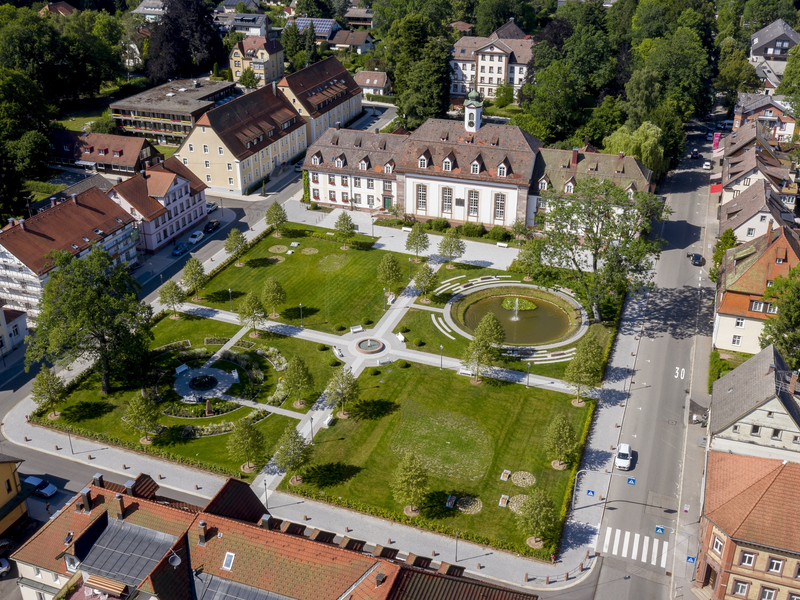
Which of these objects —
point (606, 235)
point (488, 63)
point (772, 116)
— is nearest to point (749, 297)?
point (606, 235)

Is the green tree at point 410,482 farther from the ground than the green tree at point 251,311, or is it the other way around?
the green tree at point 251,311

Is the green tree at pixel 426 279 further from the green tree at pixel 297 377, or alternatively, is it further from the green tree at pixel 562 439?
the green tree at pixel 562 439

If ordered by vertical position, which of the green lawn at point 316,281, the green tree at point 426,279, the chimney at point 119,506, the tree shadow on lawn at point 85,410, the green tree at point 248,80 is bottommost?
the tree shadow on lawn at point 85,410

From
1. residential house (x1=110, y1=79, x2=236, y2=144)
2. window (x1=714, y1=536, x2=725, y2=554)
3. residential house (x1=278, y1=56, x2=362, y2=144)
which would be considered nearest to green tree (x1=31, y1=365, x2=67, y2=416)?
window (x1=714, y1=536, x2=725, y2=554)

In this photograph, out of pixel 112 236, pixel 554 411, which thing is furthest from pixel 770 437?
pixel 112 236

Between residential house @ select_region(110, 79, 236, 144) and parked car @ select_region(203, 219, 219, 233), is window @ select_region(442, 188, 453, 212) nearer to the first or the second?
parked car @ select_region(203, 219, 219, 233)

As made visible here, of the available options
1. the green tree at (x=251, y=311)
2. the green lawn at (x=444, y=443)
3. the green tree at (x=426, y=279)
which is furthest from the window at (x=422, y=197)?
the green lawn at (x=444, y=443)
